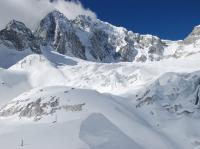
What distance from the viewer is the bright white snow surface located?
3912 inches

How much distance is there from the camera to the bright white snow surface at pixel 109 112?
326 feet

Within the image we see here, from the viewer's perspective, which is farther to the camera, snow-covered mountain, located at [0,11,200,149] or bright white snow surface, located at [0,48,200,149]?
snow-covered mountain, located at [0,11,200,149]

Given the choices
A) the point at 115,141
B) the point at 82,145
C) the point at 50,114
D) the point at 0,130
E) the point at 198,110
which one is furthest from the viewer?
the point at 198,110

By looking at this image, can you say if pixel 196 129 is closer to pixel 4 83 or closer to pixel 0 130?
pixel 0 130

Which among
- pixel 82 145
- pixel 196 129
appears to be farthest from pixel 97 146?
pixel 196 129

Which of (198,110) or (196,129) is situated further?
(198,110)

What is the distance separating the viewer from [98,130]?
104m

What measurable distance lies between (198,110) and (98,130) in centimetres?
4298

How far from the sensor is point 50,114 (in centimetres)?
11700

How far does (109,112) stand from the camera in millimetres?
119062

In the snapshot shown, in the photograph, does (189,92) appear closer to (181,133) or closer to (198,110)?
(198,110)

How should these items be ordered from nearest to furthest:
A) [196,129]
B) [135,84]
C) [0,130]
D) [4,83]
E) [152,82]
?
[0,130]
[196,129]
[152,82]
[135,84]
[4,83]

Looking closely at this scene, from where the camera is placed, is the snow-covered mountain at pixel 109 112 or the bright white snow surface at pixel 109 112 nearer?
the bright white snow surface at pixel 109 112

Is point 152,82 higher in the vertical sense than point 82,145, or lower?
higher
